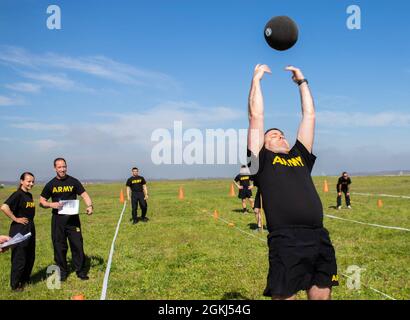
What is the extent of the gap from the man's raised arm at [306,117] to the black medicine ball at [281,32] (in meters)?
0.55

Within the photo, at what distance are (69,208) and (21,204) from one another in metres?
1.03

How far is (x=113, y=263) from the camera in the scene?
37.6 ft

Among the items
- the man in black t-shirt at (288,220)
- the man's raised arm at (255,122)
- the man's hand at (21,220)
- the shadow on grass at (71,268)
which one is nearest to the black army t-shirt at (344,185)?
the shadow on grass at (71,268)

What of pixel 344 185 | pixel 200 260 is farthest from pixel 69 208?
pixel 344 185

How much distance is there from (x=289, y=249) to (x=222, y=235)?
441 inches

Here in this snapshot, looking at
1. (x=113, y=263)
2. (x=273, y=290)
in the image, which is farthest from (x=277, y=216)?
(x=113, y=263)

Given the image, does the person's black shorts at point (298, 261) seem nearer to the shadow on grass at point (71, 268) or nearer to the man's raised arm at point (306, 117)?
the man's raised arm at point (306, 117)

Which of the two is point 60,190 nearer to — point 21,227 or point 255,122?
point 21,227

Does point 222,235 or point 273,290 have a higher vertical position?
point 273,290

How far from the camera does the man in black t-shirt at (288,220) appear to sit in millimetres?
4301

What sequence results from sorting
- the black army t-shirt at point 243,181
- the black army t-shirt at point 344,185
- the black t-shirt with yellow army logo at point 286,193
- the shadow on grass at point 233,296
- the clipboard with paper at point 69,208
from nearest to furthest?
the black t-shirt with yellow army logo at point 286,193, the shadow on grass at point 233,296, the clipboard with paper at point 69,208, the black army t-shirt at point 243,181, the black army t-shirt at point 344,185

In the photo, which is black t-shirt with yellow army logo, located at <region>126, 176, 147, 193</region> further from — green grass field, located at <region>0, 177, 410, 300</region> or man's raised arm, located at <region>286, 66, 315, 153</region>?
man's raised arm, located at <region>286, 66, 315, 153</region>

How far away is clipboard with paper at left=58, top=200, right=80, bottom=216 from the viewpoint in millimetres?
9742
